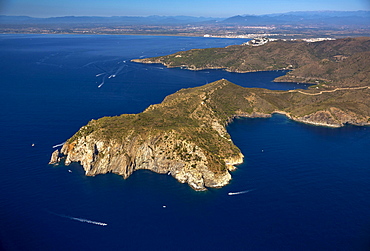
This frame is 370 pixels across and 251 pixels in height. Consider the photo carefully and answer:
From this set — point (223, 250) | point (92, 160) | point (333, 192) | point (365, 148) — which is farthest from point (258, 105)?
point (223, 250)

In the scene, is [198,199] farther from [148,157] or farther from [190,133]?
[190,133]

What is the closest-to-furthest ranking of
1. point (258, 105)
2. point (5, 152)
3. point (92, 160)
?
1. point (92, 160)
2. point (5, 152)
3. point (258, 105)

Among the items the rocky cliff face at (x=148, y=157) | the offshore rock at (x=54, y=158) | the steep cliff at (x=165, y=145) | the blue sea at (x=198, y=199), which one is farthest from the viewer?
the offshore rock at (x=54, y=158)

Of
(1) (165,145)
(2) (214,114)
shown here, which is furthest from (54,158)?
(2) (214,114)

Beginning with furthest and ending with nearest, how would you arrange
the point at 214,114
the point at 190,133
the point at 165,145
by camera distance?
the point at 214,114 → the point at 190,133 → the point at 165,145

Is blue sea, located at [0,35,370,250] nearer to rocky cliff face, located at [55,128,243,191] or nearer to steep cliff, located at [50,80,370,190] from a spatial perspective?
rocky cliff face, located at [55,128,243,191]

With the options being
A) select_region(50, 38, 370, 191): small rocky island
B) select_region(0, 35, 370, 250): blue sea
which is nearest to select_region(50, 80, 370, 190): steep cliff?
select_region(50, 38, 370, 191): small rocky island

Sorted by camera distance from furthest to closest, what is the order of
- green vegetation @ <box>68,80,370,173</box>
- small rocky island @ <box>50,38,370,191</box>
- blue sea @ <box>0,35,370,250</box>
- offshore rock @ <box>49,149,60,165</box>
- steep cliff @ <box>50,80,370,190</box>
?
1. green vegetation @ <box>68,80,370,173</box>
2. offshore rock @ <box>49,149,60,165</box>
3. small rocky island @ <box>50,38,370,191</box>
4. steep cliff @ <box>50,80,370,190</box>
5. blue sea @ <box>0,35,370,250</box>

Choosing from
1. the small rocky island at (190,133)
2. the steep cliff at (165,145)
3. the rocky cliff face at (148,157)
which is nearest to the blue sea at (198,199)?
the rocky cliff face at (148,157)

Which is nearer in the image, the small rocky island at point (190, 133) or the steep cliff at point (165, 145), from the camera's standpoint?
the steep cliff at point (165, 145)

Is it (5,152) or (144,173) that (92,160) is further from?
(5,152)

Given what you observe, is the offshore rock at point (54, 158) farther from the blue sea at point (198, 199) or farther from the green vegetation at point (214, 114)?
the green vegetation at point (214, 114)
